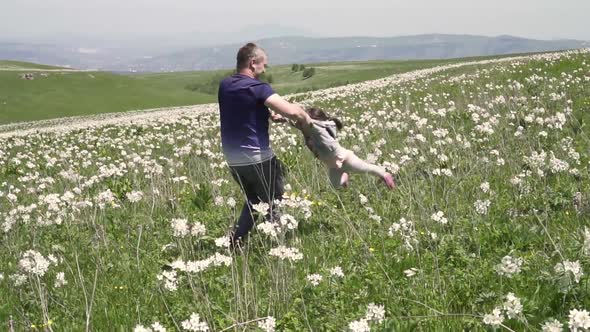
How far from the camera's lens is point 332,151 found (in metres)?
7.09

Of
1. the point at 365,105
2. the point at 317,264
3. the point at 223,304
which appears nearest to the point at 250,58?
the point at 317,264

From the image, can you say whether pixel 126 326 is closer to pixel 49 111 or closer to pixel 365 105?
pixel 365 105

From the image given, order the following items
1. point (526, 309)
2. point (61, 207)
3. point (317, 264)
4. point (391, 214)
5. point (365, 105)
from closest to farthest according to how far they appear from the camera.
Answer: point (526, 309)
point (317, 264)
point (391, 214)
point (61, 207)
point (365, 105)

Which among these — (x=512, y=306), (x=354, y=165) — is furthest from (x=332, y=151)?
(x=512, y=306)

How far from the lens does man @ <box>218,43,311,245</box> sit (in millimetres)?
6344

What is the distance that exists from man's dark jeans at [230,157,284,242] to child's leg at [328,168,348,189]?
96 cm

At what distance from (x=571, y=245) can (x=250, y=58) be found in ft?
12.9

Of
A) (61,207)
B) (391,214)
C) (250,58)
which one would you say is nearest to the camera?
(250,58)

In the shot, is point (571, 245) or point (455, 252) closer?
point (571, 245)

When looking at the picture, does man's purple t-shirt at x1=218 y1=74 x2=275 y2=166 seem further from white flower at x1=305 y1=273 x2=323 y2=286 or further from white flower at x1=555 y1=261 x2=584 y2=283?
white flower at x1=555 y1=261 x2=584 y2=283

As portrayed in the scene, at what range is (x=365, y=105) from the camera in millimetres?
17406

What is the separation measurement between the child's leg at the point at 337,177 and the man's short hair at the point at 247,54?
2.00 metres

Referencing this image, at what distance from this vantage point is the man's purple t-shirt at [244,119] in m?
6.34

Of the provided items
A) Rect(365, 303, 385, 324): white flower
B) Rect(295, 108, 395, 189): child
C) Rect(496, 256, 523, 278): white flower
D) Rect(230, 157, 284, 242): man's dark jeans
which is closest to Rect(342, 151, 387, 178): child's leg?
Rect(295, 108, 395, 189): child
